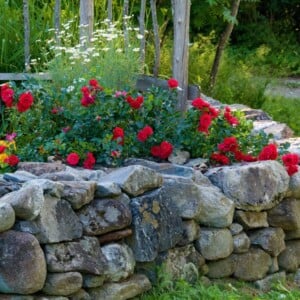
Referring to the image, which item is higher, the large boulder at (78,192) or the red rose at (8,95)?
the red rose at (8,95)

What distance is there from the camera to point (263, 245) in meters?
5.16

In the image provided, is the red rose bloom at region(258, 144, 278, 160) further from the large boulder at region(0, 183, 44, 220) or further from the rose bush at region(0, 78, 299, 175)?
the large boulder at region(0, 183, 44, 220)

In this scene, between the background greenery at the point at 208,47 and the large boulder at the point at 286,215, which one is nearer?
the large boulder at the point at 286,215

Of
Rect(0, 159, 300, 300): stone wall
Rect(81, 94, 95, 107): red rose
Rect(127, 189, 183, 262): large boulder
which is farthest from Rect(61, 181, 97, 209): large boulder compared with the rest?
Rect(81, 94, 95, 107): red rose

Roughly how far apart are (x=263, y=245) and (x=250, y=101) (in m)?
4.34

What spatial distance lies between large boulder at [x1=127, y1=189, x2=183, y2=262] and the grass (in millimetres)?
192

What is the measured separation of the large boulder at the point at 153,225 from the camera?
14.8 ft

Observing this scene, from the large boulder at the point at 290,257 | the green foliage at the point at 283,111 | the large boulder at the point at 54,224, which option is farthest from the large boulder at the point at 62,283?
the green foliage at the point at 283,111

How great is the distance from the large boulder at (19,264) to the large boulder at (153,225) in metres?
0.68

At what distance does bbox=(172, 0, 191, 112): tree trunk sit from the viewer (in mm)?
6234

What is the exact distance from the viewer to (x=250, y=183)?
16.5ft

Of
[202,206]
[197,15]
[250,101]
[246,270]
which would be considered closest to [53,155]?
[202,206]

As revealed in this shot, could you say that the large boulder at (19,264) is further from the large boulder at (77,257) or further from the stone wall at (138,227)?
the large boulder at (77,257)

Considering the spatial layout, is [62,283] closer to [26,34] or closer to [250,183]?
[250,183]
